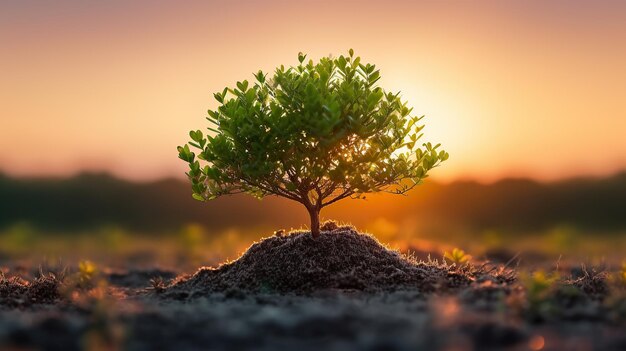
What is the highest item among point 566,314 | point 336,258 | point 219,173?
point 219,173

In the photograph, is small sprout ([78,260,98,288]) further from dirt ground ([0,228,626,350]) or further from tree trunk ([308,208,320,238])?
tree trunk ([308,208,320,238])

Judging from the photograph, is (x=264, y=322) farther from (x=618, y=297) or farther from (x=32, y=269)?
(x=32, y=269)

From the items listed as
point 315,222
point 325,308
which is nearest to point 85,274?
point 315,222

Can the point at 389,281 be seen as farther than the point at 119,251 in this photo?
No

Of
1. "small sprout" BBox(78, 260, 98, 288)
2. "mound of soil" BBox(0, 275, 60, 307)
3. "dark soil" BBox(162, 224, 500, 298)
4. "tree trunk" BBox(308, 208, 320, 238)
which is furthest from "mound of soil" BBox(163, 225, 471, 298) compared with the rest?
"mound of soil" BBox(0, 275, 60, 307)

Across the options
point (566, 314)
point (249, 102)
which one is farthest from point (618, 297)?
point (249, 102)

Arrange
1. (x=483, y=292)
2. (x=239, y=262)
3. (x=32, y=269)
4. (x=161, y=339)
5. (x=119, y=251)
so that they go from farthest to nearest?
(x=119, y=251), (x=32, y=269), (x=239, y=262), (x=483, y=292), (x=161, y=339)

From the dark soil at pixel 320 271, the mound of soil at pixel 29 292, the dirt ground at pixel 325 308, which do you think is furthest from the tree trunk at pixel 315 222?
the mound of soil at pixel 29 292
